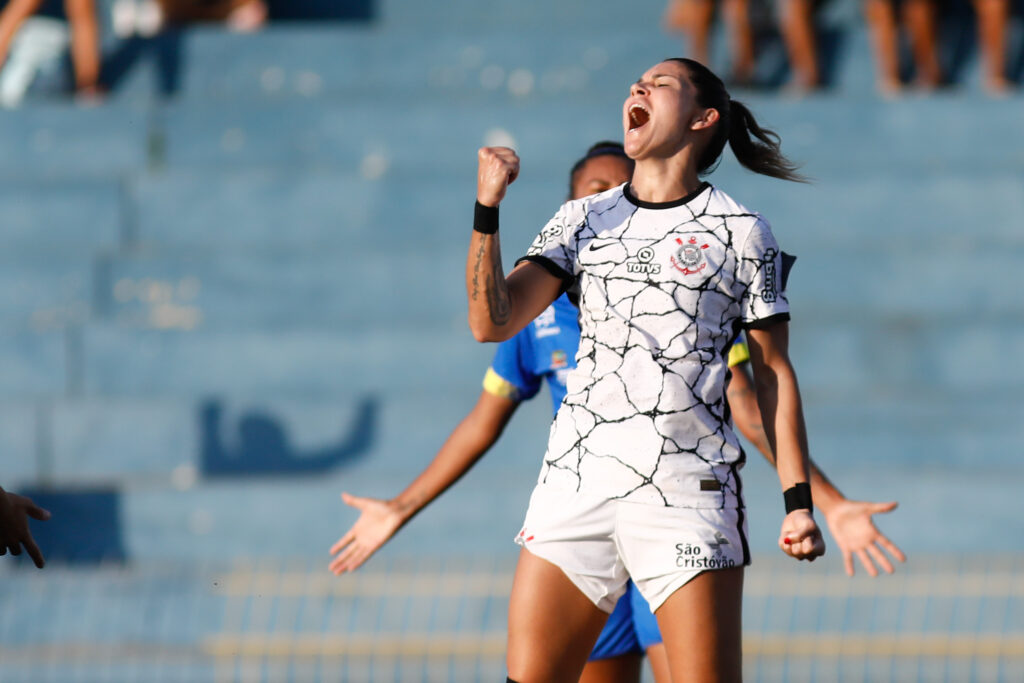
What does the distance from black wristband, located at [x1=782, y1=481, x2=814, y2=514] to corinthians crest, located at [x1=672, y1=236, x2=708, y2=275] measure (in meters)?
0.52

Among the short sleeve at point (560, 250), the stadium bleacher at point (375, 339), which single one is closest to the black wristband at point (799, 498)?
the short sleeve at point (560, 250)

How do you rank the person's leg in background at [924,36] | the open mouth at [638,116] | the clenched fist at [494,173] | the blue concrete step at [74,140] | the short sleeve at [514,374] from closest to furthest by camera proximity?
the clenched fist at [494,173], the open mouth at [638,116], the short sleeve at [514,374], the blue concrete step at [74,140], the person's leg in background at [924,36]

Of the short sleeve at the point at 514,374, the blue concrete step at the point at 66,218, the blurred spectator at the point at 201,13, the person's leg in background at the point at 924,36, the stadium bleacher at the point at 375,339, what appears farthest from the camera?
the blurred spectator at the point at 201,13

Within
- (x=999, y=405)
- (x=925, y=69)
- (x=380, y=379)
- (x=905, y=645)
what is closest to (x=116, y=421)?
(x=380, y=379)

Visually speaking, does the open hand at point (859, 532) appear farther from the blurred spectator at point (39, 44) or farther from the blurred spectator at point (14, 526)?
the blurred spectator at point (39, 44)

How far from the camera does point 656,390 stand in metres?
3.10

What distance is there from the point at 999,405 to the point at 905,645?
2248mm

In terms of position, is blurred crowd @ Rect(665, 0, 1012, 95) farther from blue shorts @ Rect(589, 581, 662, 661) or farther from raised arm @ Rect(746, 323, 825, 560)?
raised arm @ Rect(746, 323, 825, 560)

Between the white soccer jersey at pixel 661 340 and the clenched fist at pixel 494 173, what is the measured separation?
29 cm

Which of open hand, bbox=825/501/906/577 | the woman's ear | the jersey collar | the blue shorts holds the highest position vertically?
Answer: the woman's ear

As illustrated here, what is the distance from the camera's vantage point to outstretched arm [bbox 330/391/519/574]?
3.90m

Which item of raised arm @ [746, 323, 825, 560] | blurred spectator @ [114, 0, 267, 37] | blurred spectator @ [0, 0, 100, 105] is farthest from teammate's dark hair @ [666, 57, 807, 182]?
blurred spectator @ [114, 0, 267, 37]

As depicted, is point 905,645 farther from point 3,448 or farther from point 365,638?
point 3,448

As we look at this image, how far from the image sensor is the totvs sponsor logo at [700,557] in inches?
120
